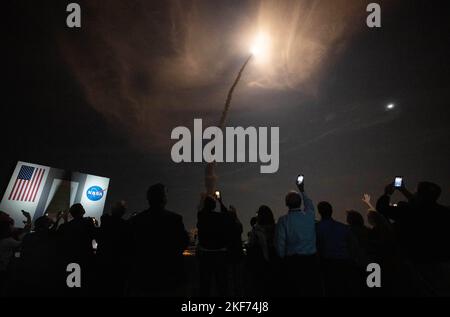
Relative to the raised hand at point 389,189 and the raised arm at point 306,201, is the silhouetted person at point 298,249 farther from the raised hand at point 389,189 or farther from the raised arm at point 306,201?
the raised hand at point 389,189

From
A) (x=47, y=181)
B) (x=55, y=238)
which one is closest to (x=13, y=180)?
(x=47, y=181)

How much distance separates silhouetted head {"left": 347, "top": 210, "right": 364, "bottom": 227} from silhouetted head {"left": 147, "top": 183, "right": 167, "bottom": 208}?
14.4ft

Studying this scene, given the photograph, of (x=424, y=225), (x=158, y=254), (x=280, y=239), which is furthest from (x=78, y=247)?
(x=424, y=225)

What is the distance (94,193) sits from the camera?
65.7 feet

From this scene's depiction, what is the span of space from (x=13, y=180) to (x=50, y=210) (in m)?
2.85

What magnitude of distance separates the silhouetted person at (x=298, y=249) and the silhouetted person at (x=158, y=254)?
7.48ft

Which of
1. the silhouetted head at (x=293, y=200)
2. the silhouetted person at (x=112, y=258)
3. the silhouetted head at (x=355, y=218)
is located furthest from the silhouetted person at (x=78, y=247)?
the silhouetted head at (x=355, y=218)

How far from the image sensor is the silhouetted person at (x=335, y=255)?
5.50 meters

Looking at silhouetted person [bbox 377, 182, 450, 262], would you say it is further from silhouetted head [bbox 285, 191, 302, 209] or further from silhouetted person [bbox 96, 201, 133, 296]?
silhouetted person [bbox 96, 201, 133, 296]

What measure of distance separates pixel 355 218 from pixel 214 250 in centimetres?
330

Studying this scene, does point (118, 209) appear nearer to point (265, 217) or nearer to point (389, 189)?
point (265, 217)

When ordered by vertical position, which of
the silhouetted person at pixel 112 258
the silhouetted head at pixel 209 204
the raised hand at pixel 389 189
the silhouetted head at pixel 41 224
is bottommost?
the silhouetted person at pixel 112 258
